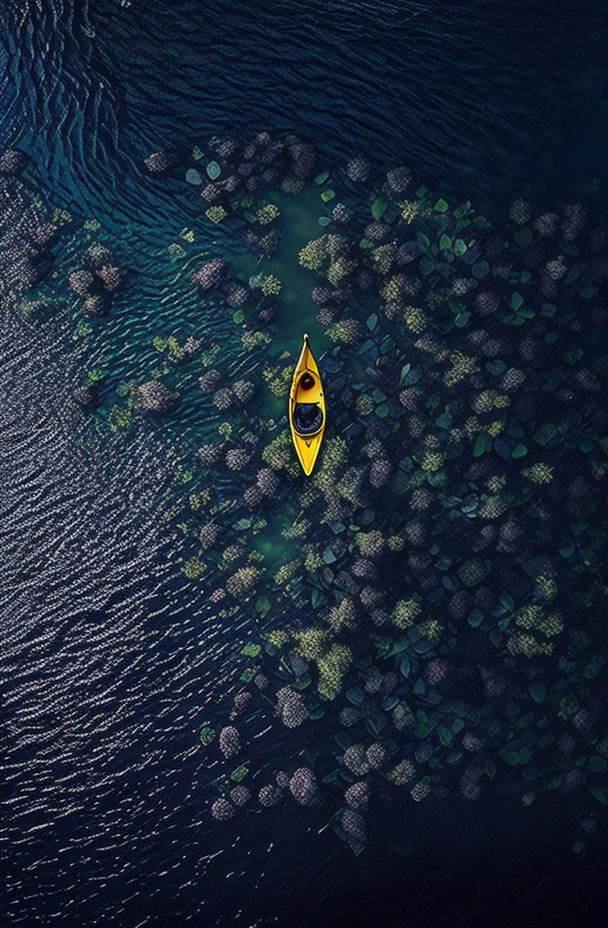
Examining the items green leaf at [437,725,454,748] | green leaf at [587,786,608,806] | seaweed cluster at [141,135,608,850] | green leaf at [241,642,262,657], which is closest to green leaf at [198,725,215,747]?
seaweed cluster at [141,135,608,850]

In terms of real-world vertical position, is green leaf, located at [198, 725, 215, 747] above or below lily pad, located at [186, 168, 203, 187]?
below

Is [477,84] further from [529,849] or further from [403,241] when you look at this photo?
[529,849]

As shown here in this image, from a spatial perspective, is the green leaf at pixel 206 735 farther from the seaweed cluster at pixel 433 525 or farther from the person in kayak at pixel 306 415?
the person in kayak at pixel 306 415

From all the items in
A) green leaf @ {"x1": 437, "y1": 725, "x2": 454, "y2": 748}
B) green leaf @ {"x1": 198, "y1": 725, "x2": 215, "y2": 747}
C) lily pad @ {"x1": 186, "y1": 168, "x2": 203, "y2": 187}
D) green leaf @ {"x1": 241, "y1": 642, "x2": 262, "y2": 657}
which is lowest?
green leaf @ {"x1": 437, "y1": 725, "x2": 454, "y2": 748}

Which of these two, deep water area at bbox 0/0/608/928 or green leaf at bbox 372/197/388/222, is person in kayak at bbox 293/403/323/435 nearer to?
deep water area at bbox 0/0/608/928

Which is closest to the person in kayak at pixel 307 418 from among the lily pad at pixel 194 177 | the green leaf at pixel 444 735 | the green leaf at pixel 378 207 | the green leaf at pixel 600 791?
the green leaf at pixel 378 207

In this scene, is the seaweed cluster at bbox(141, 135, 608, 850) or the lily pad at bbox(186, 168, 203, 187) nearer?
the seaweed cluster at bbox(141, 135, 608, 850)

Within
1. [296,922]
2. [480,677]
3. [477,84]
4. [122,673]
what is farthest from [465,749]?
[477,84]
